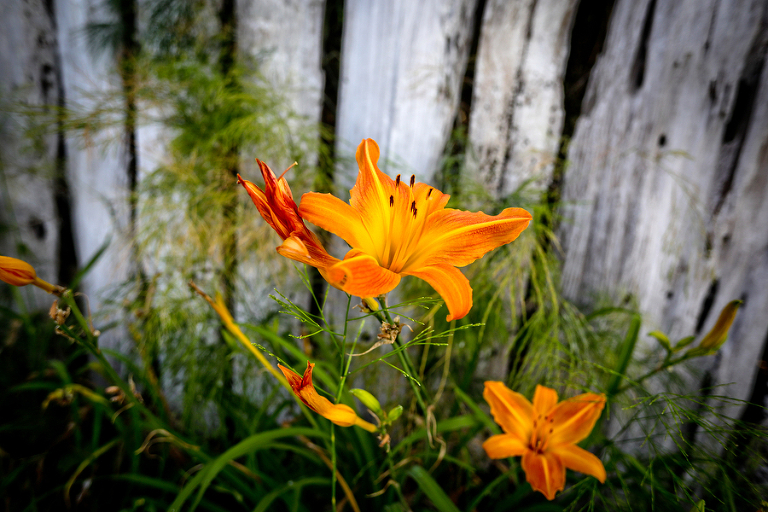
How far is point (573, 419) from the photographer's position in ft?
1.60

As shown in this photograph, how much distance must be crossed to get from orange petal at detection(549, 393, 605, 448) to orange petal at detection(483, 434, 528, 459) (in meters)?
0.05

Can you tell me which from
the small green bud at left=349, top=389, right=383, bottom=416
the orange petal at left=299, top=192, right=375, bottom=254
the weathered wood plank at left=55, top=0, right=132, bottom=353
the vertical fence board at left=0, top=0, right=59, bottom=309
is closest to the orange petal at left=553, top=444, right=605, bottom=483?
the small green bud at left=349, top=389, right=383, bottom=416

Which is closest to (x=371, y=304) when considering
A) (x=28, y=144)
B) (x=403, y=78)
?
(x=403, y=78)

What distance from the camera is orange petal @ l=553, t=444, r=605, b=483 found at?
452 millimetres

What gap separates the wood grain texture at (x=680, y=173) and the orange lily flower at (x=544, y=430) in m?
0.34

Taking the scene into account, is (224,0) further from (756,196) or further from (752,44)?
(756,196)

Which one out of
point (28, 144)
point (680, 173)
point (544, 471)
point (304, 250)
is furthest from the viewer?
point (28, 144)

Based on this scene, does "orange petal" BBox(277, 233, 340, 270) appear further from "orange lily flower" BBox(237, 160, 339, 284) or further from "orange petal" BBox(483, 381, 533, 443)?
"orange petal" BBox(483, 381, 533, 443)

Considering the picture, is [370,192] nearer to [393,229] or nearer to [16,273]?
[393,229]

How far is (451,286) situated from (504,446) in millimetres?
310

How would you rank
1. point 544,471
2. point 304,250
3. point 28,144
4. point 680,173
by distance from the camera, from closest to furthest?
point 304,250, point 544,471, point 680,173, point 28,144

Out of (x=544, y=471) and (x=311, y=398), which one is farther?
(x=544, y=471)

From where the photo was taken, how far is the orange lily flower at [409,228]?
0.29 meters

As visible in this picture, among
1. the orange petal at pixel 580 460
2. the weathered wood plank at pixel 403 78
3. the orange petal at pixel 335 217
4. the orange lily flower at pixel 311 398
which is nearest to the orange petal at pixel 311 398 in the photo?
the orange lily flower at pixel 311 398
